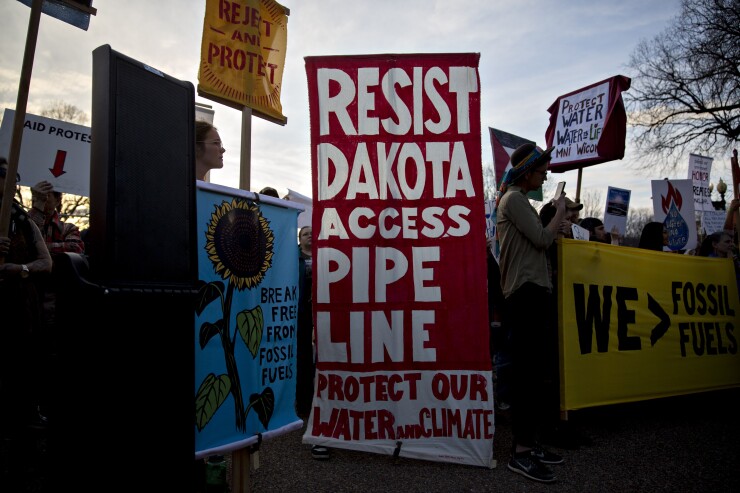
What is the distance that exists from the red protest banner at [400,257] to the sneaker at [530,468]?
0.69 feet

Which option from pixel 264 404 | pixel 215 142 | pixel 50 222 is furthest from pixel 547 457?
pixel 50 222

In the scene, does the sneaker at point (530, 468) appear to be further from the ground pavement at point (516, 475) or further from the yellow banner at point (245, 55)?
the yellow banner at point (245, 55)

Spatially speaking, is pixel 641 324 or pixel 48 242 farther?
pixel 48 242

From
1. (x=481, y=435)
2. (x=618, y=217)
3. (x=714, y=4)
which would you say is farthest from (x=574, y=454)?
(x=714, y=4)

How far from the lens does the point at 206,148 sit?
116 inches

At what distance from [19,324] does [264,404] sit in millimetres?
2031

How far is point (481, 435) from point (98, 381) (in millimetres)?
2464

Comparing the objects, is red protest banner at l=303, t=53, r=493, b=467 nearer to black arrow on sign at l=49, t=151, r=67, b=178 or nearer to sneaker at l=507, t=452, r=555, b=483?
sneaker at l=507, t=452, r=555, b=483

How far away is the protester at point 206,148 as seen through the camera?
9.65 ft

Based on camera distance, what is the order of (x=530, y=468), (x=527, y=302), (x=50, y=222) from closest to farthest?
1. (x=530, y=468)
2. (x=527, y=302)
3. (x=50, y=222)

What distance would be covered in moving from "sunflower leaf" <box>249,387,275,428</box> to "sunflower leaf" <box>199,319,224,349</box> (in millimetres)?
431

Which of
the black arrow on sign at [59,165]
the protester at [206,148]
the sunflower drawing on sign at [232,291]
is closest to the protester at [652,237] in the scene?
the sunflower drawing on sign at [232,291]

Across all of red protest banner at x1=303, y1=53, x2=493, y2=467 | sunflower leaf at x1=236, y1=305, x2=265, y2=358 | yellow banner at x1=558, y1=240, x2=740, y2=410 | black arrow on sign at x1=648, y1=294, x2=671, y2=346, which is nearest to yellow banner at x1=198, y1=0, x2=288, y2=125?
red protest banner at x1=303, y1=53, x2=493, y2=467

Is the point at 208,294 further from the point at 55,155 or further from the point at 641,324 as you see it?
the point at 55,155
